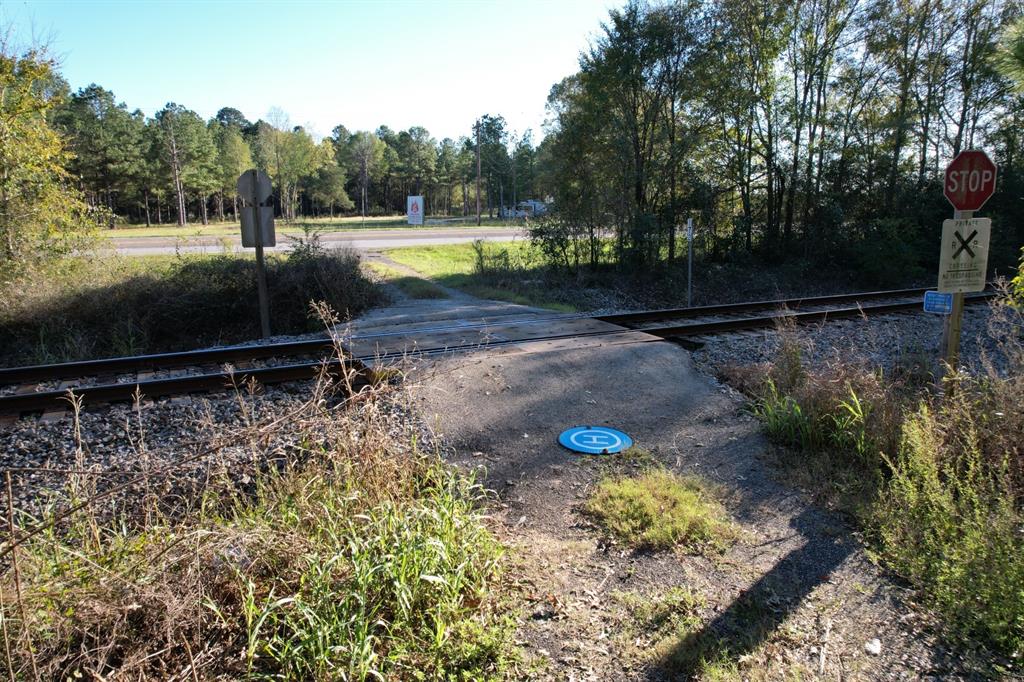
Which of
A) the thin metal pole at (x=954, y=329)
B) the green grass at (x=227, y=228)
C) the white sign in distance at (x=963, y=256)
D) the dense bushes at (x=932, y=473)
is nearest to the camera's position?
the dense bushes at (x=932, y=473)

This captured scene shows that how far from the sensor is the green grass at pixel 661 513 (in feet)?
14.1

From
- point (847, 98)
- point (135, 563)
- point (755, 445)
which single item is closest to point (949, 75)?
point (847, 98)

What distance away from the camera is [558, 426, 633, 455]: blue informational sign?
5789 millimetres

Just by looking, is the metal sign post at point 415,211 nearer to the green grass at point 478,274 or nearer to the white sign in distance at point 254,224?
the green grass at point 478,274

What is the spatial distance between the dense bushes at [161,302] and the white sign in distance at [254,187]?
3.14 m

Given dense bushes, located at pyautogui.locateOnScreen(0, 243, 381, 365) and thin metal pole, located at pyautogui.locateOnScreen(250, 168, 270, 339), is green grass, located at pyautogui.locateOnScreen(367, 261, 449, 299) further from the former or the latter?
thin metal pole, located at pyautogui.locateOnScreen(250, 168, 270, 339)

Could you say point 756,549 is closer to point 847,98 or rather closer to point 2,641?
point 2,641

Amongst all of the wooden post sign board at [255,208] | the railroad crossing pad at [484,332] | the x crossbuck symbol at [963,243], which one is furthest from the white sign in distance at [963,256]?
the wooden post sign board at [255,208]

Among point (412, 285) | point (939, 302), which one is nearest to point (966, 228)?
point (939, 302)

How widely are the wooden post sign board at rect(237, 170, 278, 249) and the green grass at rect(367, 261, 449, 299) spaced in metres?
5.06

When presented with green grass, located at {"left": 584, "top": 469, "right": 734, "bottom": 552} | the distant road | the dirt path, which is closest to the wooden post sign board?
the dirt path

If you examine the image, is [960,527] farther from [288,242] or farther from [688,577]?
[288,242]

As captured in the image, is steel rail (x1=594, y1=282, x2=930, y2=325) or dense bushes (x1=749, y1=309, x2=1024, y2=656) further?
steel rail (x1=594, y1=282, x2=930, y2=325)

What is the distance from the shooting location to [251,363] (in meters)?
8.62
